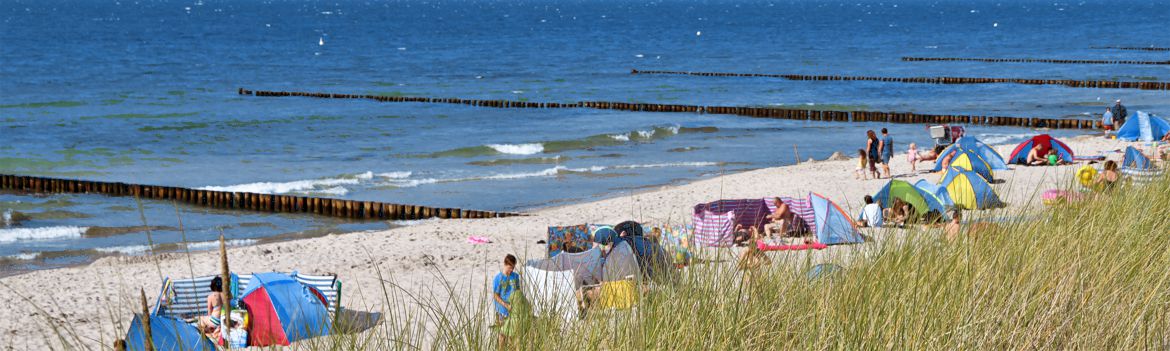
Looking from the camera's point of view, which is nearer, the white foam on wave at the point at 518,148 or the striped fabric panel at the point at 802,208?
the striped fabric panel at the point at 802,208

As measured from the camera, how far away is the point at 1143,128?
2838cm

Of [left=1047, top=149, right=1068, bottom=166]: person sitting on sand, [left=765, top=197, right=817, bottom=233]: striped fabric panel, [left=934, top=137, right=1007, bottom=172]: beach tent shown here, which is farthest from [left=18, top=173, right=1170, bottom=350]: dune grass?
[left=1047, top=149, right=1068, bottom=166]: person sitting on sand

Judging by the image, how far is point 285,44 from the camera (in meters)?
97.8

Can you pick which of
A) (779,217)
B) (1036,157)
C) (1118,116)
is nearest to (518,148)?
(1036,157)

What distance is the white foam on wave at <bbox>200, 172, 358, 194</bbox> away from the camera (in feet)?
81.9

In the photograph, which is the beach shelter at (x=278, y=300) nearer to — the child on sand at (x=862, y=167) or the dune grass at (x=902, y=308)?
the dune grass at (x=902, y=308)

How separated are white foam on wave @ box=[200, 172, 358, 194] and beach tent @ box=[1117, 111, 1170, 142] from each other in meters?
17.6

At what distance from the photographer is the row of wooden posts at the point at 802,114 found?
3760 cm

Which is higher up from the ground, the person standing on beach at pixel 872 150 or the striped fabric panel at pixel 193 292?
the person standing on beach at pixel 872 150

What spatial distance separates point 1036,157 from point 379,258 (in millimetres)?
13941

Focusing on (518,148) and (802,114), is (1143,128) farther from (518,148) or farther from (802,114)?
(518,148)

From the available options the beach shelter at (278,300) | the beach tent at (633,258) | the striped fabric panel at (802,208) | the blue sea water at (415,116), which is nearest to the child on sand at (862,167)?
the blue sea water at (415,116)

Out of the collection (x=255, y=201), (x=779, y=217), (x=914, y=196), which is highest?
(x=914, y=196)

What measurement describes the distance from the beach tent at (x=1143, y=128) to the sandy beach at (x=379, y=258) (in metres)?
4.61
